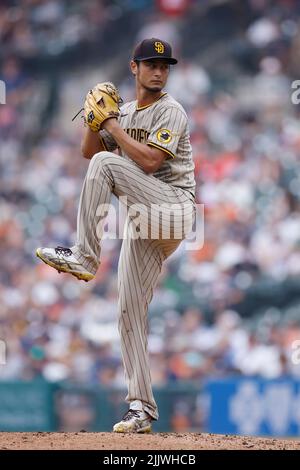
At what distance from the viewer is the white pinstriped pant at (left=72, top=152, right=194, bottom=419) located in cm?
532

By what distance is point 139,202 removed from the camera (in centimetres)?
543

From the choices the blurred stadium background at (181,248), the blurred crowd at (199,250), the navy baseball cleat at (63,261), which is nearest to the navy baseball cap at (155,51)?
the navy baseball cleat at (63,261)

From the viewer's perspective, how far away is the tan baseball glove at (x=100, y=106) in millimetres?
5387

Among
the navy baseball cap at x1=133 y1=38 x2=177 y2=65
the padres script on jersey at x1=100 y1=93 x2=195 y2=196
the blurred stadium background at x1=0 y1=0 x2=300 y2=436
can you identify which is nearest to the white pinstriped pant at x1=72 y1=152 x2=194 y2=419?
the padres script on jersey at x1=100 y1=93 x2=195 y2=196

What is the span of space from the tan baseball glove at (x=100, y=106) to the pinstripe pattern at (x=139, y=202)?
7.8 inches

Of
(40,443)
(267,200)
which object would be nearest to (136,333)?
(40,443)

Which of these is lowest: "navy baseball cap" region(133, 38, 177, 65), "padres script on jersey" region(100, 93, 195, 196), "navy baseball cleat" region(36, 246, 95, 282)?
"navy baseball cleat" region(36, 246, 95, 282)

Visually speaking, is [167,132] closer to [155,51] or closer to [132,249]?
[155,51]

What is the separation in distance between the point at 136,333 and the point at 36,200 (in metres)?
8.52

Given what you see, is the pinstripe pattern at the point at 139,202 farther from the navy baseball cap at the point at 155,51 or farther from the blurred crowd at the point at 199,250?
the blurred crowd at the point at 199,250

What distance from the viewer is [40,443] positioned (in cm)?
516

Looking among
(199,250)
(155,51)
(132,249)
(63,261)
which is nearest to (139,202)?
(132,249)

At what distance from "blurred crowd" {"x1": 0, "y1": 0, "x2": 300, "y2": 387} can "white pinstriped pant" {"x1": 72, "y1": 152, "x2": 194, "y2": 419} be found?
5.61 m

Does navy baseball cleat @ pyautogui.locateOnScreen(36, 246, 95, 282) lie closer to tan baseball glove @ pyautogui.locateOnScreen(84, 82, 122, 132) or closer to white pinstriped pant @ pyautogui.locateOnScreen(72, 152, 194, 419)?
white pinstriped pant @ pyautogui.locateOnScreen(72, 152, 194, 419)
